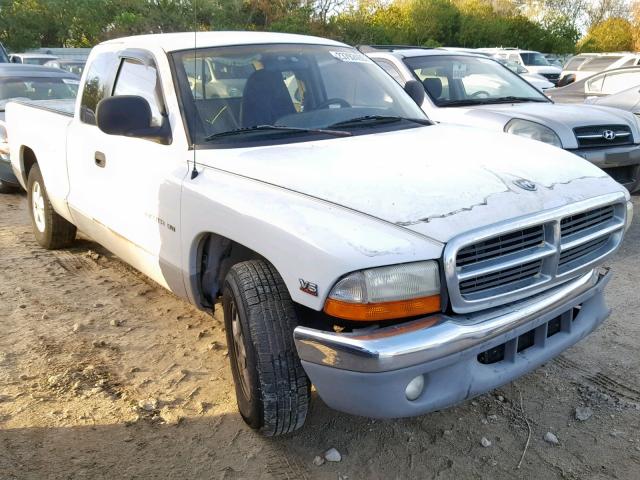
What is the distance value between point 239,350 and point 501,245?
1.28 m

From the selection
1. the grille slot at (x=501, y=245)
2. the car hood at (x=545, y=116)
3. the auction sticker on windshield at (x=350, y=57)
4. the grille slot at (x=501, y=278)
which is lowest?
the grille slot at (x=501, y=278)

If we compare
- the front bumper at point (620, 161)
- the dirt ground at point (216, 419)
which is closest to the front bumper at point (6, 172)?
the dirt ground at point (216, 419)

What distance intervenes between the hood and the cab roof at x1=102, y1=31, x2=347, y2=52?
907 millimetres

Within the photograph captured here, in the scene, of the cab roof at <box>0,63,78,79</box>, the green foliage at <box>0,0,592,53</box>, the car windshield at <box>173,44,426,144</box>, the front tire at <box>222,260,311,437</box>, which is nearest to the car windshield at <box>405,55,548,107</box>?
the car windshield at <box>173,44,426,144</box>

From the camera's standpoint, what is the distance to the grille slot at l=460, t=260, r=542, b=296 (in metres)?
2.45

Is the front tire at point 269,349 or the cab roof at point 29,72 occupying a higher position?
the cab roof at point 29,72

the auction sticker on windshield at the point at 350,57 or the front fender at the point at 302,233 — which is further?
the auction sticker on windshield at the point at 350,57

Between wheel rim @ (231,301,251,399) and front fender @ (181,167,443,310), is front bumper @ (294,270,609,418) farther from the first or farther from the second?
wheel rim @ (231,301,251,399)

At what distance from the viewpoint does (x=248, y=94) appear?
3596 millimetres

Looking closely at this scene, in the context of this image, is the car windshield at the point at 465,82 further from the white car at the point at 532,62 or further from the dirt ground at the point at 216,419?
the white car at the point at 532,62

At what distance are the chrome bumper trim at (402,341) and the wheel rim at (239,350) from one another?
54cm

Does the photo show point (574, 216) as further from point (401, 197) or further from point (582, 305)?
point (401, 197)

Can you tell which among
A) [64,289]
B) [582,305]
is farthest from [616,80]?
[64,289]

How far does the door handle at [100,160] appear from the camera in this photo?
156 inches
